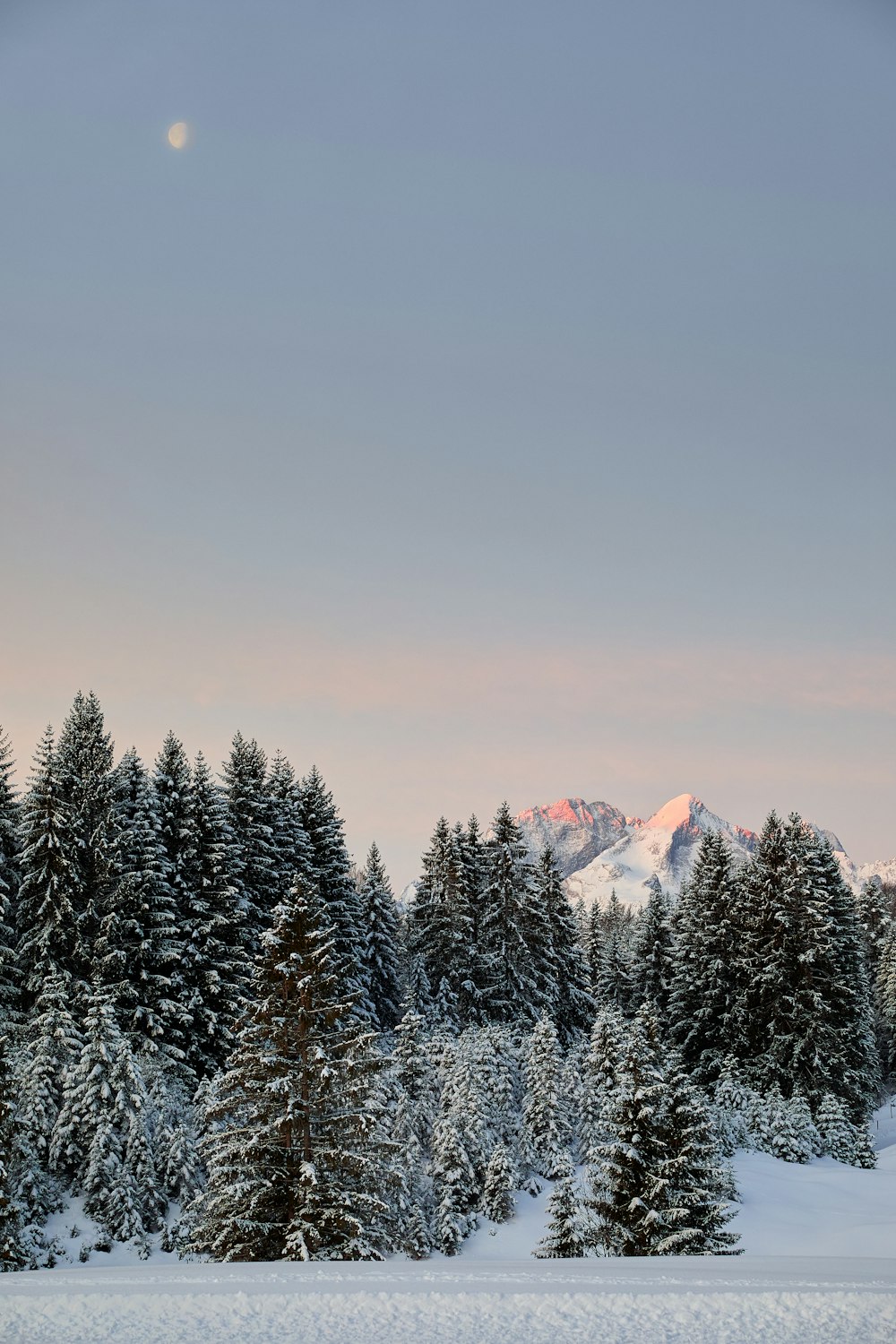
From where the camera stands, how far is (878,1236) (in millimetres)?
21859

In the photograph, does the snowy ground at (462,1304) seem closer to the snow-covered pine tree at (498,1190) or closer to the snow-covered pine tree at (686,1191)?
the snow-covered pine tree at (686,1191)

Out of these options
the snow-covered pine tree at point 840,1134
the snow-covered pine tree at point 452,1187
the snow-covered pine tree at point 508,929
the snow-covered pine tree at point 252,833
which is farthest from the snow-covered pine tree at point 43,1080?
the snow-covered pine tree at point 840,1134

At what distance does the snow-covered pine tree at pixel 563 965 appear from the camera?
47531 mm

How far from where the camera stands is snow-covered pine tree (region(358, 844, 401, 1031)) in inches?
1731

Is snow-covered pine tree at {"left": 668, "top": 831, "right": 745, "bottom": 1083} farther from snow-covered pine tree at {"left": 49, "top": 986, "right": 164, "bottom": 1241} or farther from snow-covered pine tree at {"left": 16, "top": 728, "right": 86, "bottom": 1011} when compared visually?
snow-covered pine tree at {"left": 16, "top": 728, "right": 86, "bottom": 1011}

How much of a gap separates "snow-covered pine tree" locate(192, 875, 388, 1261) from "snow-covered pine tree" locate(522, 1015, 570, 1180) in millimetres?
13731

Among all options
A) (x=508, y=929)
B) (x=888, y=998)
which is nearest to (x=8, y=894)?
(x=508, y=929)

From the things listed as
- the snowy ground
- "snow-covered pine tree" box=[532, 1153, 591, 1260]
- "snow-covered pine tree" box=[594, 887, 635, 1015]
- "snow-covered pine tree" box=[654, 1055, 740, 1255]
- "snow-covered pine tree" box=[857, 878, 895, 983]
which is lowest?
"snow-covered pine tree" box=[532, 1153, 591, 1260]

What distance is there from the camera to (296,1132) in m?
18.5

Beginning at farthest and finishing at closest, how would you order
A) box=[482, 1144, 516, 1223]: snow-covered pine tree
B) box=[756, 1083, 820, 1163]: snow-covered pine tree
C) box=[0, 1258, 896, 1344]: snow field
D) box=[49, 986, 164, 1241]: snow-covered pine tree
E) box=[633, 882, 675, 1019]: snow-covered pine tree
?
box=[633, 882, 675, 1019]: snow-covered pine tree, box=[756, 1083, 820, 1163]: snow-covered pine tree, box=[482, 1144, 516, 1223]: snow-covered pine tree, box=[49, 986, 164, 1241]: snow-covered pine tree, box=[0, 1258, 896, 1344]: snow field

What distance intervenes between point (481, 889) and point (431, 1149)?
65.0ft

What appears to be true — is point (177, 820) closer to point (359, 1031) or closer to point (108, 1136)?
point (108, 1136)

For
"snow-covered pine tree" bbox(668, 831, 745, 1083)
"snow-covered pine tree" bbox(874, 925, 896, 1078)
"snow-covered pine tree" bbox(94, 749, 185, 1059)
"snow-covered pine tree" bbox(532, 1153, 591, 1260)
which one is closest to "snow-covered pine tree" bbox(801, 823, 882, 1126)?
"snow-covered pine tree" bbox(668, 831, 745, 1083)

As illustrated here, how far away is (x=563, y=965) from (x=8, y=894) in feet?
93.8
